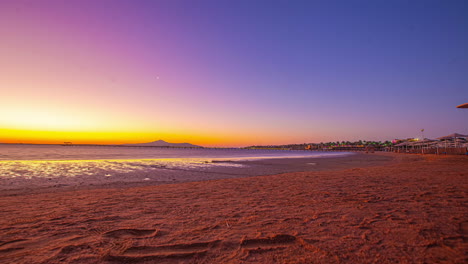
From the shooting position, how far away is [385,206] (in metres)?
5.17

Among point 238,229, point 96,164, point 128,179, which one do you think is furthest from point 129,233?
point 96,164

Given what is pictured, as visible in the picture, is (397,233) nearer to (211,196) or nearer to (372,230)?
(372,230)

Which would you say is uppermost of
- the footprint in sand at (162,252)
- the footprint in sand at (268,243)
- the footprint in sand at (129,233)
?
the footprint in sand at (268,243)

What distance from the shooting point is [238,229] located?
12.6ft

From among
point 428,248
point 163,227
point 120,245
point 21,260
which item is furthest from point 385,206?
point 21,260

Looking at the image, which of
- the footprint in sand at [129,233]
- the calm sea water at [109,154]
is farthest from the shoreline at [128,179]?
the calm sea water at [109,154]

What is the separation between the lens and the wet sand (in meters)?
2.88

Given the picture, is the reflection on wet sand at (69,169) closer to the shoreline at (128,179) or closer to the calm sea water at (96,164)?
the calm sea water at (96,164)

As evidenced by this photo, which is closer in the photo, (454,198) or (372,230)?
(372,230)

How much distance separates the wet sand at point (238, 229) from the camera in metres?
2.88

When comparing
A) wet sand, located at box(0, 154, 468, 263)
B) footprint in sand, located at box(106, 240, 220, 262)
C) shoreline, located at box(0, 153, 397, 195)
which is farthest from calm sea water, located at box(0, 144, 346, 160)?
footprint in sand, located at box(106, 240, 220, 262)

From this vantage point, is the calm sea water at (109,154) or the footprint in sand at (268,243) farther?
the calm sea water at (109,154)

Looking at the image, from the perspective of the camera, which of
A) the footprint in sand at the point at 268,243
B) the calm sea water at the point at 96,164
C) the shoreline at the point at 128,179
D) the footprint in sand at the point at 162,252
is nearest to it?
the footprint in sand at the point at 162,252

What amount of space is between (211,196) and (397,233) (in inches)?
181
